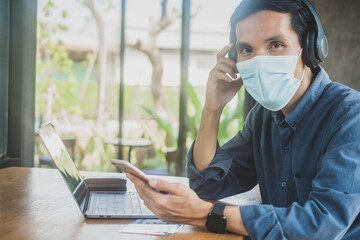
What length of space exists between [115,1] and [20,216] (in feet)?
13.0

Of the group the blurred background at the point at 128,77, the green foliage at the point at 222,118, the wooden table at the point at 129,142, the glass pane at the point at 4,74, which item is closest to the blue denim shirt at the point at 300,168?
the glass pane at the point at 4,74

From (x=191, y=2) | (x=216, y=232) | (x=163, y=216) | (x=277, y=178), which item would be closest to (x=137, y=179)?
(x=163, y=216)

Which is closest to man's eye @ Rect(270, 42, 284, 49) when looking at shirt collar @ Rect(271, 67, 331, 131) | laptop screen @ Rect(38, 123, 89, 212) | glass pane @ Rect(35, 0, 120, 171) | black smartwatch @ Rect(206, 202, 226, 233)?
shirt collar @ Rect(271, 67, 331, 131)

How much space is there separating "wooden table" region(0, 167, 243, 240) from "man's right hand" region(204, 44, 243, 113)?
52cm

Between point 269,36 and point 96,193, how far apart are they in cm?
79

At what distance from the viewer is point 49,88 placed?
16.6ft

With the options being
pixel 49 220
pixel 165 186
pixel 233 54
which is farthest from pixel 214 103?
pixel 49 220

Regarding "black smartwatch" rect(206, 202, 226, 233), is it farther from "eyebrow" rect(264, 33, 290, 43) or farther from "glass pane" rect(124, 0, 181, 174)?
"glass pane" rect(124, 0, 181, 174)

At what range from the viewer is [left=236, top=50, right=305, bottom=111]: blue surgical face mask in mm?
1188

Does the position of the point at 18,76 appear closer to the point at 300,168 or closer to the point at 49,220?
the point at 49,220

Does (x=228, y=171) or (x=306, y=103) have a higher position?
(x=306, y=103)

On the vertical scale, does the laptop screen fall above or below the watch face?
above

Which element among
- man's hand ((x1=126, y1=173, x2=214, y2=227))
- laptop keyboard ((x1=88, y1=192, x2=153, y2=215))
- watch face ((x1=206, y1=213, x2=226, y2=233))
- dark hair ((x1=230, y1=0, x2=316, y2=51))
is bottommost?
laptop keyboard ((x1=88, y1=192, x2=153, y2=215))

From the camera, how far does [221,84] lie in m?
1.41
